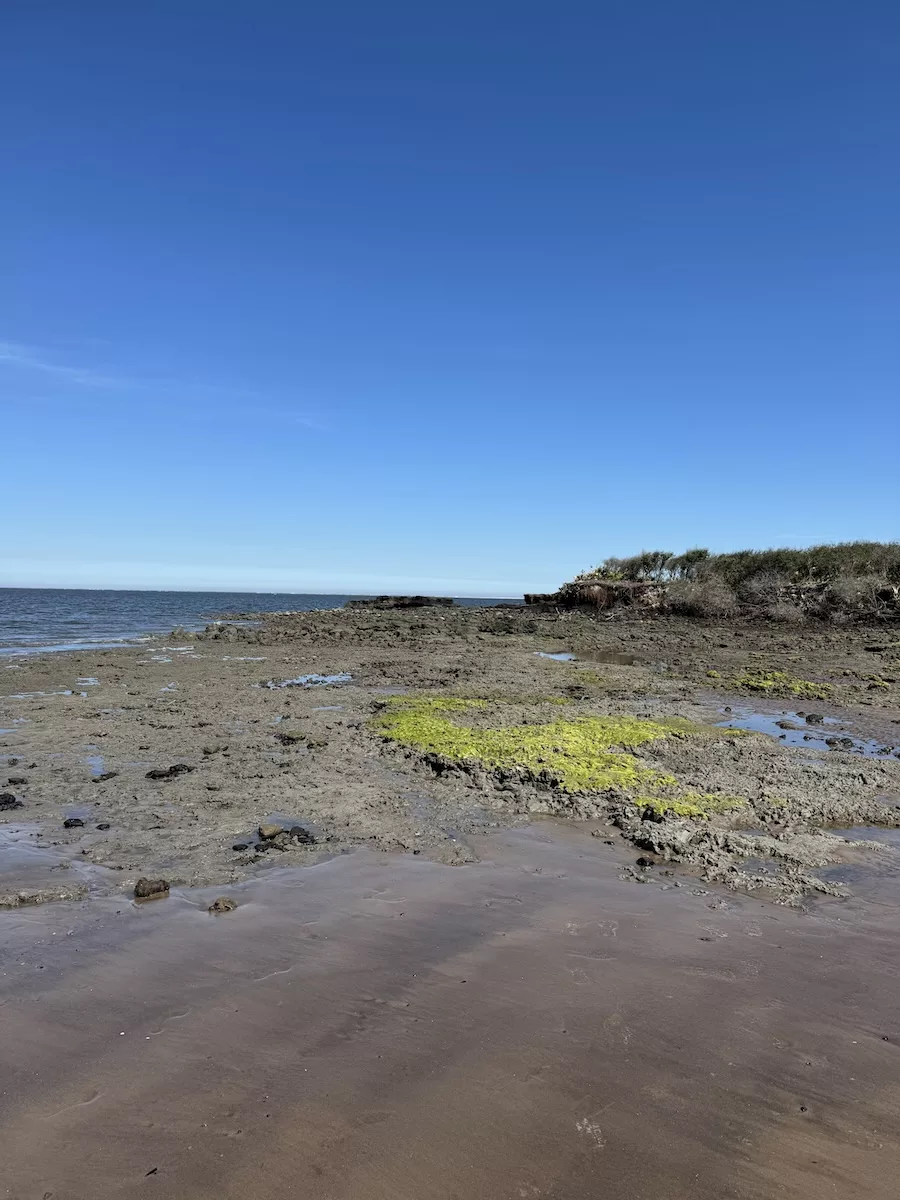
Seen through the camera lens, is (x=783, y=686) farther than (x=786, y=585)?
No

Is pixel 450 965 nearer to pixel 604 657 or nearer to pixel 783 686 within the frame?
pixel 783 686

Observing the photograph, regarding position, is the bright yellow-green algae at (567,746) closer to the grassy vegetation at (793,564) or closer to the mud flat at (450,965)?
the mud flat at (450,965)

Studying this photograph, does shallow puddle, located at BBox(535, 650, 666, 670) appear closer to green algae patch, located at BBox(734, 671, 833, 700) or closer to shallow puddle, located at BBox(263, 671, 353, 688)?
green algae patch, located at BBox(734, 671, 833, 700)

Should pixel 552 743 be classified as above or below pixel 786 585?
below

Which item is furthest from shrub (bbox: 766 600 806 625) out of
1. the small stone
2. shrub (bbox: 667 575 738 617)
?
the small stone

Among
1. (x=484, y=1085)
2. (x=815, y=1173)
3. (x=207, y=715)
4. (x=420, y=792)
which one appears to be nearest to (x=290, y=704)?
(x=207, y=715)

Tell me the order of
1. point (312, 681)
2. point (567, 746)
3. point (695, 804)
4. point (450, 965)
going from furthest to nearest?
1. point (312, 681)
2. point (567, 746)
3. point (695, 804)
4. point (450, 965)

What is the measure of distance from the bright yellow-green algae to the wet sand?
241 cm

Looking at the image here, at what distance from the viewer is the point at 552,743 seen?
8945mm

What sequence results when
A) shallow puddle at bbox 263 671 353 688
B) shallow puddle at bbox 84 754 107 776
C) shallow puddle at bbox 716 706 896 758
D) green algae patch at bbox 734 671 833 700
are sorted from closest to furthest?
1. shallow puddle at bbox 84 754 107 776
2. shallow puddle at bbox 716 706 896 758
3. green algae patch at bbox 734 671 833 700
4. shallow puddle at bbox 263 671 353 688

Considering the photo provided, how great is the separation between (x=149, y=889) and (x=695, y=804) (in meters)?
4.94

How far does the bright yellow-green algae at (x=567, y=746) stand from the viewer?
7434 mm

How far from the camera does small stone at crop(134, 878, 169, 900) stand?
4.89 m

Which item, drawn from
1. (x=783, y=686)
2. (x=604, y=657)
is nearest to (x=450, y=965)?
(x=783, y=686)
